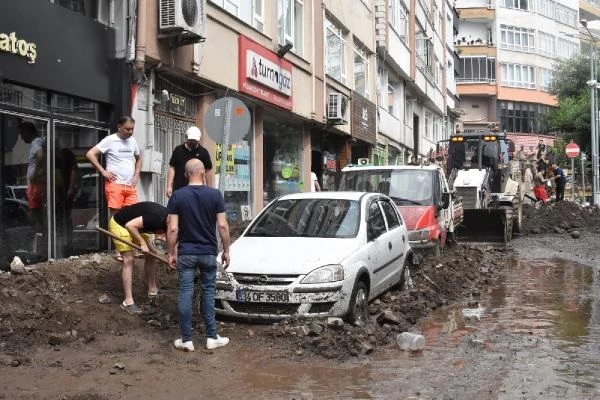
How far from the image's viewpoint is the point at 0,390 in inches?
209

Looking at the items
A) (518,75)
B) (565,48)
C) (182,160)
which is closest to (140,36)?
(182,160)

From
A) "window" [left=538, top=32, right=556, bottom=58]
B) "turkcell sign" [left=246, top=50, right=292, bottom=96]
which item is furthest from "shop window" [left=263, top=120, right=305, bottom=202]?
"window" [left=538, top=32, right=556, bottom=58]

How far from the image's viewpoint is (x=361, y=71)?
25.2 m

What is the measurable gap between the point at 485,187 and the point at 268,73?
307 inches

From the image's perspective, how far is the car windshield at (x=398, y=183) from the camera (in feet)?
40.6

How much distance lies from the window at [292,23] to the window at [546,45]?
50797 millimetres

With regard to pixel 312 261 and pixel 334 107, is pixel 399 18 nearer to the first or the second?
pixel 334 107

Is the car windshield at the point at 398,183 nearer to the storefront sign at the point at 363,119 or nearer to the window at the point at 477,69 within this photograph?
the storefront sign at the point at 363,119

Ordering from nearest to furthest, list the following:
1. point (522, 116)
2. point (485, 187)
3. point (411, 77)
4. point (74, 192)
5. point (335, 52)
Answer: point (74, 192) < point (485, 187) < point (335, 52) < point (411, 77) < point (522, 116)

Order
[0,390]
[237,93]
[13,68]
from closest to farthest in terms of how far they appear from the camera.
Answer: [0,390], [13,68], [237,93]

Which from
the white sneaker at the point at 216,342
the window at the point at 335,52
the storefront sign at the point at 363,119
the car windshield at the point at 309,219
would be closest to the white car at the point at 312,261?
the car windshield at the point at 309,219

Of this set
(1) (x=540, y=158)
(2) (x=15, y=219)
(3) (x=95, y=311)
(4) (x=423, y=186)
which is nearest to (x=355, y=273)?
(3) (x=95, y=311)

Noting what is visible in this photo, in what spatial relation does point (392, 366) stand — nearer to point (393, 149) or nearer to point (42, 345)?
point (42, 345)

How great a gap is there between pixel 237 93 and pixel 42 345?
8.44m
